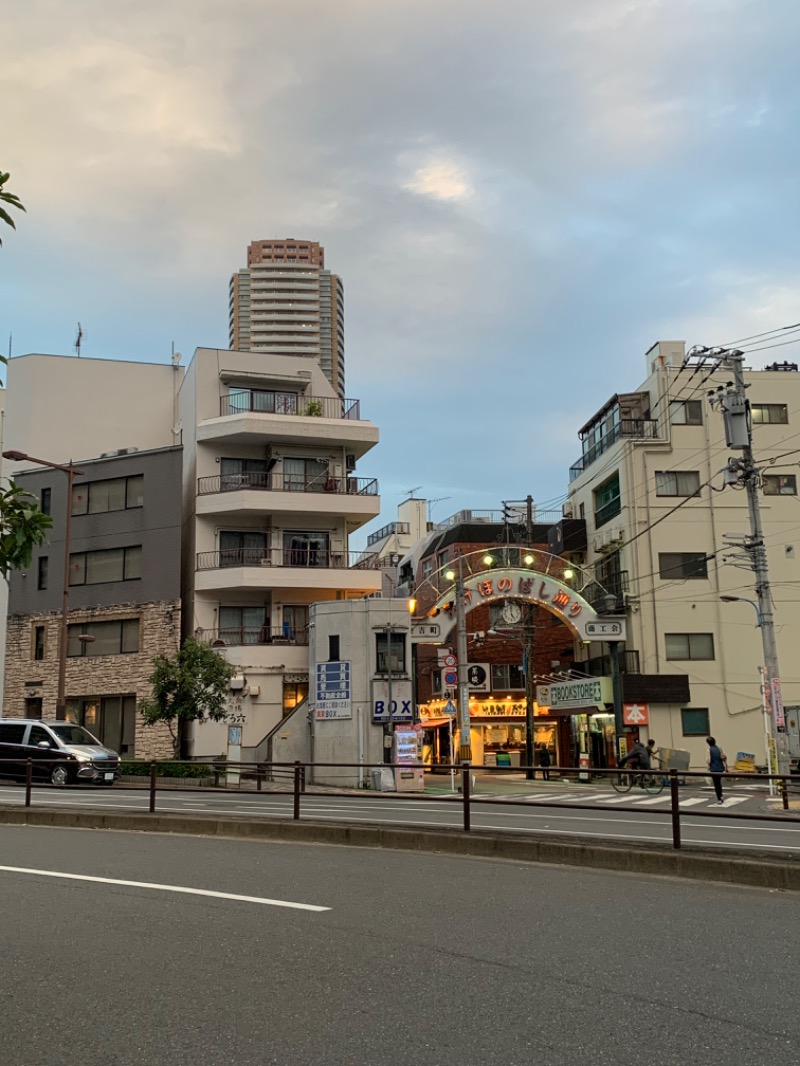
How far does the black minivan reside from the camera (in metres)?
27.6

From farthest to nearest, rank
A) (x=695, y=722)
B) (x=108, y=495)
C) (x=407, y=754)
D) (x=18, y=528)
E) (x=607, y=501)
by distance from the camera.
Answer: (x=607, y=501)
(x=108, y=495)
(x=695, y=722)
(x=407, y=754)
(x=18, y=528)

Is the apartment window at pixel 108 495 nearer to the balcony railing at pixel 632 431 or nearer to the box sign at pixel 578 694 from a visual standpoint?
the box sign at pixel 578 694

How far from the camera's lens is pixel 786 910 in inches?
333

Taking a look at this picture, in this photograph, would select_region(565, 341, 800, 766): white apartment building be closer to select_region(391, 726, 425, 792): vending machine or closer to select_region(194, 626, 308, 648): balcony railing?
select_region(391, 726, 425, 792): vending machine

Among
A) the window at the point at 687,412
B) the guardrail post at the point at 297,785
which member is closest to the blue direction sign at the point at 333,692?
the window at the point at 687,412

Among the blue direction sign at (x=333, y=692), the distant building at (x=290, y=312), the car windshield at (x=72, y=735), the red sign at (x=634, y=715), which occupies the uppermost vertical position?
the distant building at (x=290, y=312)

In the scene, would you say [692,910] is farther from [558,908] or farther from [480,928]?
[480,928]

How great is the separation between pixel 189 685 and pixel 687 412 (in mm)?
25375

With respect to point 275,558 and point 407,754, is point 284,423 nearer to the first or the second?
point 275,558

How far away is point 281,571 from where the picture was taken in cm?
4019

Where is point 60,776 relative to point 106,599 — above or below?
below

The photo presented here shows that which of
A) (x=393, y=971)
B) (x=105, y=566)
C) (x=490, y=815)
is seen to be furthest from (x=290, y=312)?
(x=393, y=971)

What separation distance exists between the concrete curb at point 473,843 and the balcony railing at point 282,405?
28.8 metres

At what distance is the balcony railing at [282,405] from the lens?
43.5m
